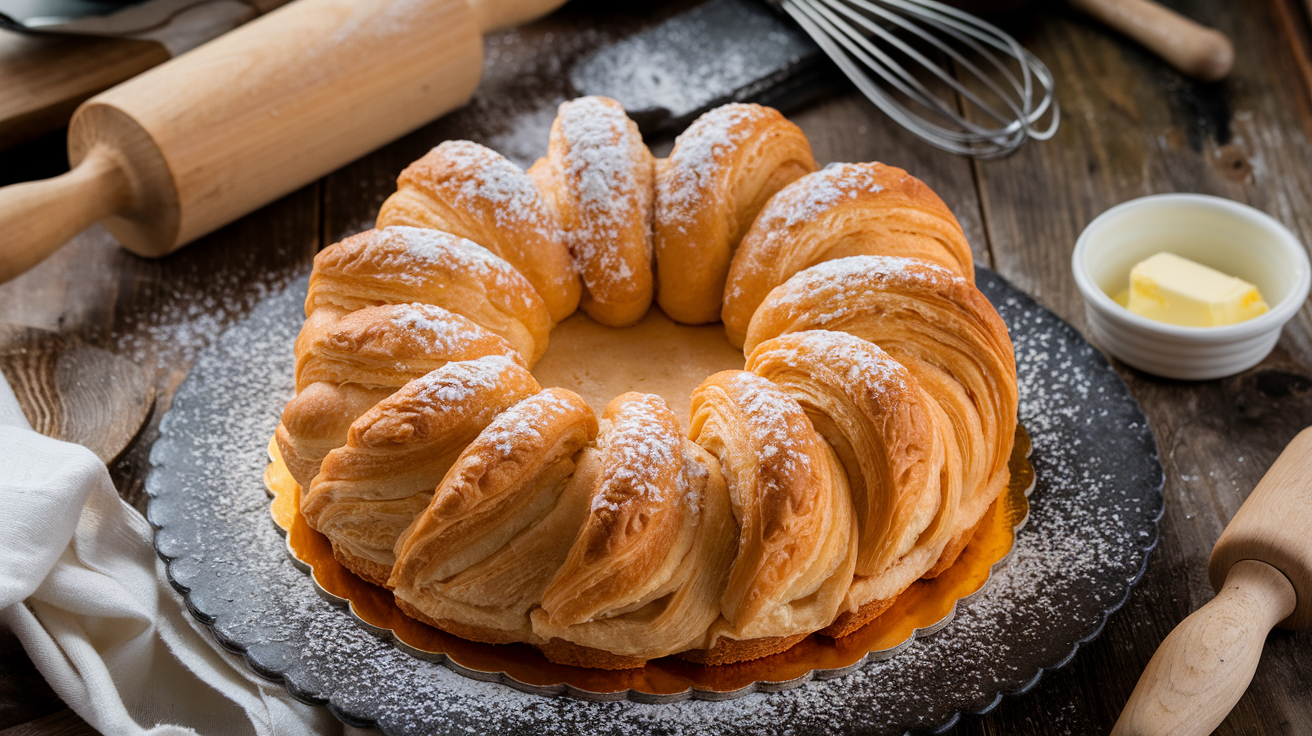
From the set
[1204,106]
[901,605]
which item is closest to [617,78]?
[1204,106]

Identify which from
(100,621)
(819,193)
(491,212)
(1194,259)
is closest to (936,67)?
(1194,259)

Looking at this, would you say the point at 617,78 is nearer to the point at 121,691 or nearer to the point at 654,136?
the point at 654,136

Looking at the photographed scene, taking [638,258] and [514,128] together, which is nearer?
[638,258]

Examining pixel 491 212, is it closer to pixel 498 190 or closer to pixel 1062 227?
pixel 498 190

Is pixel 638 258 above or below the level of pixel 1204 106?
above

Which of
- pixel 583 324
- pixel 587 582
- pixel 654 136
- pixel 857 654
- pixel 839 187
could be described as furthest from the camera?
pixel 654 136

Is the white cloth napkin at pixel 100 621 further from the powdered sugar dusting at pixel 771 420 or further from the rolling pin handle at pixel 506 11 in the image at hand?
the rolling pin handle at pixel 506 11

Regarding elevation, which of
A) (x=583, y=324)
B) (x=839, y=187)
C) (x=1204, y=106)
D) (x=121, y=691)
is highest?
(x=839, y=187)
